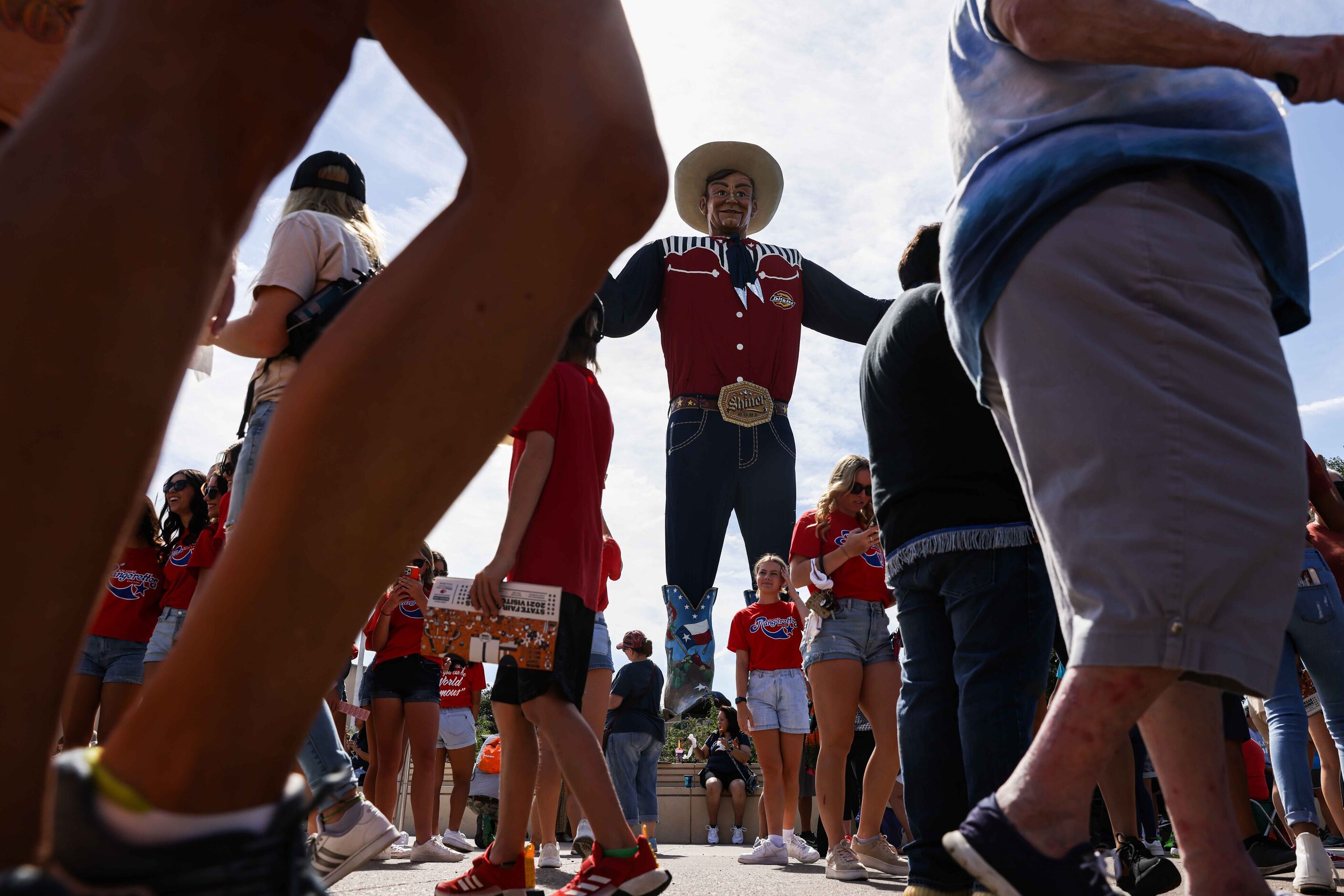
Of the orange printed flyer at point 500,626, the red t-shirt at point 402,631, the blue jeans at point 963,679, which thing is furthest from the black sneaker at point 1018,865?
the red t-shirt at point 402,631

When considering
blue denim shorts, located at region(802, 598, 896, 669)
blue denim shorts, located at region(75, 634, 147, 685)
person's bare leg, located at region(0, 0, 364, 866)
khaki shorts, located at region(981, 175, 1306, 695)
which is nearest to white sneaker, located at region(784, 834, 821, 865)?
blue denim shorts, located at region(802, 598, 896, 669)

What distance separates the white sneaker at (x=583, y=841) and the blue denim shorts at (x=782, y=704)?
1.21 meters

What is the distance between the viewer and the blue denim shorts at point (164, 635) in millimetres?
4215

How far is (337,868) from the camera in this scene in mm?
2311

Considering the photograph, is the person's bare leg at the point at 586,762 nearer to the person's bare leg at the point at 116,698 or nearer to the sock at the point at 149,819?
the sock at the point at 149,819

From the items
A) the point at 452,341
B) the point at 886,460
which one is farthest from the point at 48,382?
the point at 886,460

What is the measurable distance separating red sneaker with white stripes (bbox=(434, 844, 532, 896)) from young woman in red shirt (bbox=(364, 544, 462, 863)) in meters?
3.15

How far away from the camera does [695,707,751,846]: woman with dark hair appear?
1323 cm

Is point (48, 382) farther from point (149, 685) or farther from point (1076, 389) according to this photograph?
point (1076, 389)

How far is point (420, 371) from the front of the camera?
Result: 841mm

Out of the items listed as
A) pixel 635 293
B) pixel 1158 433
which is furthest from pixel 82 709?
pixel 1158 433

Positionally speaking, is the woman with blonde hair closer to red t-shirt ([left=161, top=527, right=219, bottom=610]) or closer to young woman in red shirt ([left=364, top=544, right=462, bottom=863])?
young woman in red shirt ([left=364, top=544, right=462, bottom=863])

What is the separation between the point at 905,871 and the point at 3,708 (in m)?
4.51

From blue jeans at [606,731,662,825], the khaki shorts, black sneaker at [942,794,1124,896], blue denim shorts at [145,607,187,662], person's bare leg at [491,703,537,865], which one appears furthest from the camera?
blue jeans at [606,731,662,825]
